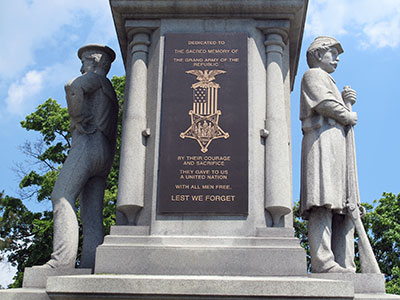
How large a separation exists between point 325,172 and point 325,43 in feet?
7.80

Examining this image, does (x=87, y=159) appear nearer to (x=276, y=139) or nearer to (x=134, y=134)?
(x=134, y=134)

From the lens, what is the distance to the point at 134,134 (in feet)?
26.7

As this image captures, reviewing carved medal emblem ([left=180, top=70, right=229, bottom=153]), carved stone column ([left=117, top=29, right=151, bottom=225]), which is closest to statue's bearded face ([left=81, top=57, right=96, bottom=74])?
carved stone column ([left=117, top=29, right=151, bottom=225])

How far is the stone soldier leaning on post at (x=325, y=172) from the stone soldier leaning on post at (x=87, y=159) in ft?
10.7

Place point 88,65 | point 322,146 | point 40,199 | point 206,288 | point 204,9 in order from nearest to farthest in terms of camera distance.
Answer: point 206,288
point 322,146
point 204,9
point 88,65
point 40,199

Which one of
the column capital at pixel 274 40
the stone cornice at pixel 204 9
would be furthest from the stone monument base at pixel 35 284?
the column capital at pixel 274 40

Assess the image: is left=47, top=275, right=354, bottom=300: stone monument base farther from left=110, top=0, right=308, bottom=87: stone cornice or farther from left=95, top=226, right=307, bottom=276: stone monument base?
left=110, top=0, right=308, bottom=87: stone cornice

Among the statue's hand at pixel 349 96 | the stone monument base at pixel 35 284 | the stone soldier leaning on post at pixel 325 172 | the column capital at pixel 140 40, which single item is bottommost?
the stone monument base at pixel 35 284

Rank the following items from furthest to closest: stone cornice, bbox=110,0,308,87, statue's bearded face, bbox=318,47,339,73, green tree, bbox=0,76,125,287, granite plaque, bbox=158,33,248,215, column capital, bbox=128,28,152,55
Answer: green tree, bbox=0,76,125,287, statue's bearded face, bbox=318,47,339,73, column capital, bbox=128,28,152,55, stone cornice, bbox=110,0,308,87, granite plaque, bbox=158,33,248,215

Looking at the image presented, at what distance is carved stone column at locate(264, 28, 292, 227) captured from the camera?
770 centimetres

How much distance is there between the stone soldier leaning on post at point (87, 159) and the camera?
811 cm

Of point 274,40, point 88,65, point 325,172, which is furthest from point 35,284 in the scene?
point 274,40

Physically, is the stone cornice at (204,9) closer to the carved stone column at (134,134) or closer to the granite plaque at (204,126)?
→ the carved stone column at (134,134)

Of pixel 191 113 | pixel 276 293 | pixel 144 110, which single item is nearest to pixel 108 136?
pixel 144 110
